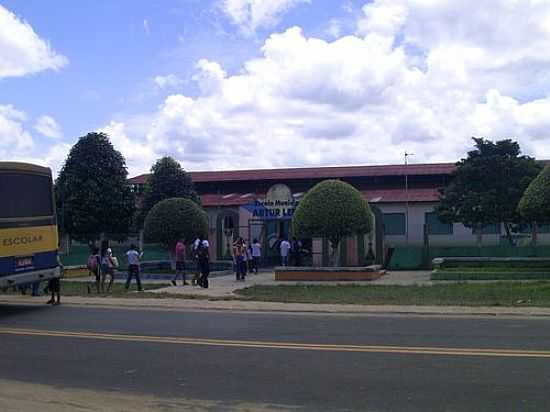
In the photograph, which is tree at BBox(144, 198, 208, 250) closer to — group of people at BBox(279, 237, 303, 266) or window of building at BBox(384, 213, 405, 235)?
group of people at BBox(279, 237, 303, 266)

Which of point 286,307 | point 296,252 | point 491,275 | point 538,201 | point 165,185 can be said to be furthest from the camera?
point 165,185

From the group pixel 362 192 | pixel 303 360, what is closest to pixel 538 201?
pixel 303 360

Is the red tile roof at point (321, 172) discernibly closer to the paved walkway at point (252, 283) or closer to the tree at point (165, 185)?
the tree at point (165, 185)

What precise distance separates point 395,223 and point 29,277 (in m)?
36.2

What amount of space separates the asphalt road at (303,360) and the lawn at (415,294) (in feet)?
9.93

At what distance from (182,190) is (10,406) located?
3925cm

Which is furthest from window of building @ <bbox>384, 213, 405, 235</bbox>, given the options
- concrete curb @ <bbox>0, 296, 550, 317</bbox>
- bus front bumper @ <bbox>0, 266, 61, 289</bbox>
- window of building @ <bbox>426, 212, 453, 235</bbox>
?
bus front bumper @ <bbox>0, 266, 61, 289</bbox>

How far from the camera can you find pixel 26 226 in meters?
17.0

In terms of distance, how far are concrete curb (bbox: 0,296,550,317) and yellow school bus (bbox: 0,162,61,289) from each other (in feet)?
7.16

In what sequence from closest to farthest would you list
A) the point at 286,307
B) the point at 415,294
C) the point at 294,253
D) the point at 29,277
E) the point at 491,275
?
the point at 29,277, the point at 286,307, the point at 415,294, the point at 491,275, the point at 294,253

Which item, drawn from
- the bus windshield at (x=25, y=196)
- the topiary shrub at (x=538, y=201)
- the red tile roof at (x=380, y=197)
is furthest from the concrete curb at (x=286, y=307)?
the red tile roof at (x=380, y=197)

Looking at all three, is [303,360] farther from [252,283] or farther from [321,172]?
[321,172]

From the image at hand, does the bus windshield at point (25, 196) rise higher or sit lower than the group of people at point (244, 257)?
higher

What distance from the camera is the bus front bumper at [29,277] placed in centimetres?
1641
